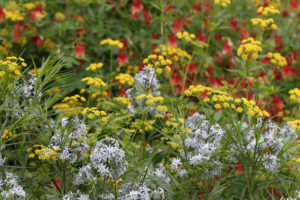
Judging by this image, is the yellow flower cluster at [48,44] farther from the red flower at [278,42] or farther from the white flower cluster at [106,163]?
the red flower at [278,42]

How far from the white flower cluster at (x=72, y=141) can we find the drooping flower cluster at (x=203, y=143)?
1.67 ft

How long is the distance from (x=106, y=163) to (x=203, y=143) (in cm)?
52

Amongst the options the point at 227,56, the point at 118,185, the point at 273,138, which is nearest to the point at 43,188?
the point at 118,185

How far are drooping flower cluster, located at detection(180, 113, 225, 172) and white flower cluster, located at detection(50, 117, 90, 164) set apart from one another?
509 mm

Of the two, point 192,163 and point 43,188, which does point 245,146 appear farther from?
point 43,188

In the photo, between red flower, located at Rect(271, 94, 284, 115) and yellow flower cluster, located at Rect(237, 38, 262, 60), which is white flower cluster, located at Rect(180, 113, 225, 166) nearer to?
yellow flower cluster, located at Rect(237, 38, 262, 60)

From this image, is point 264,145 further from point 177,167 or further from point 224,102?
point 177,167

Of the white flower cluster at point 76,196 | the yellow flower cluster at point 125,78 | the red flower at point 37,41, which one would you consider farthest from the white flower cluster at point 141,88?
the red flower at point 37,41

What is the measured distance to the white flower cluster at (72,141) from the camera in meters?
1.93

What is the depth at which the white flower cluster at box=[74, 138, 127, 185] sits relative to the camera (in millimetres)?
1798

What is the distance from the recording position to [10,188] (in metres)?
1.88

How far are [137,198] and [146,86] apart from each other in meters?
0.71

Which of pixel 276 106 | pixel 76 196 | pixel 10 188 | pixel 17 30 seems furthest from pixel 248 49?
pixel 17 30

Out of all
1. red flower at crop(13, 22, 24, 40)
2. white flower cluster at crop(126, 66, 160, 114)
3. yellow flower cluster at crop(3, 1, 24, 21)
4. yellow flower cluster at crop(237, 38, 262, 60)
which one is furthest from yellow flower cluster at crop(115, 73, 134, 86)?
red flower at crop(13, 22, 24, 40)
